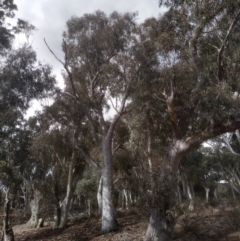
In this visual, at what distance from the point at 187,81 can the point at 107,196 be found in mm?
6068

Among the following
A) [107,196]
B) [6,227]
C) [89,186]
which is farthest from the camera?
[89,186]

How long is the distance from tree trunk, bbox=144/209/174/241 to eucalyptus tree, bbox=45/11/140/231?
4.49 m

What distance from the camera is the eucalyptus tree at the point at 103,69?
1417 cm

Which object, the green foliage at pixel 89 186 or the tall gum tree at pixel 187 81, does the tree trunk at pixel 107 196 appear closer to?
the tall gum tree at pixel 187 81

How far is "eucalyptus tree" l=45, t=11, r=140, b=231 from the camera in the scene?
1417 cm

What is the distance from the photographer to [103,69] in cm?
1474

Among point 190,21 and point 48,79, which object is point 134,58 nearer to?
point 190,21

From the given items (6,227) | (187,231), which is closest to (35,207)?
(6,227)

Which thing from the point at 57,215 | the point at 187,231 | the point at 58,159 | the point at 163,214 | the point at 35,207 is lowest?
the point at 187,231

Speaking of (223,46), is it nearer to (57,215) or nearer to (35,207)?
(57,215)

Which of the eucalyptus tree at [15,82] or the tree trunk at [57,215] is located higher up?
the eucalyptus tree at [15,82]

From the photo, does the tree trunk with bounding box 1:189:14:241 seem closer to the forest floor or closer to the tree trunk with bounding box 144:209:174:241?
the forest floor

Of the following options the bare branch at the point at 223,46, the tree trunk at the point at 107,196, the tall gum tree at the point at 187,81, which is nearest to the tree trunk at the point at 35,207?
the tree trunk at the point at 107,196

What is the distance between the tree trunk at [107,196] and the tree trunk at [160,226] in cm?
446
